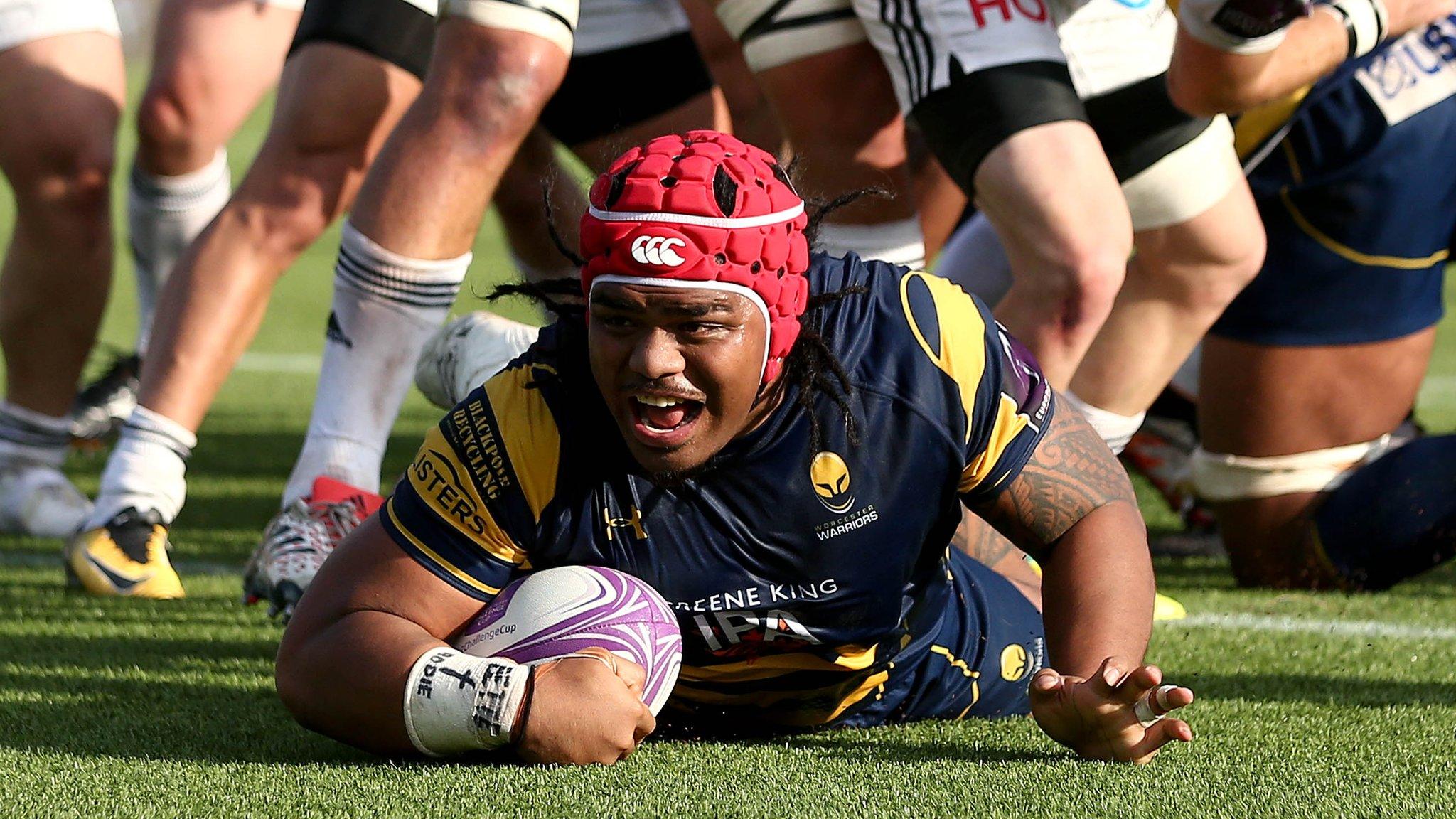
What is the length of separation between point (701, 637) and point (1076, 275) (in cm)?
123

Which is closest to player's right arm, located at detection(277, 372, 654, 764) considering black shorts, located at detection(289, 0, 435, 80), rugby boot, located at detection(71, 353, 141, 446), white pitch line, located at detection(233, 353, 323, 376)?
black shorts, located at detection(289, 0, 435, 80)

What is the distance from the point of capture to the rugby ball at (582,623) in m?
2.56

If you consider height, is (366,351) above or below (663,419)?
below

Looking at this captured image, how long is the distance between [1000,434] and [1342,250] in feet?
7.58

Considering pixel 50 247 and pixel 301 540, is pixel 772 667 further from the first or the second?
pixel 50 247

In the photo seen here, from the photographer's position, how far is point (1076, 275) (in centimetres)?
356

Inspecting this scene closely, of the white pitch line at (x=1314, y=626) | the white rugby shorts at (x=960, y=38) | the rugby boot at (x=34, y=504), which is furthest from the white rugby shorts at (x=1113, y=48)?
the rugby boot at (x=34, y=504)

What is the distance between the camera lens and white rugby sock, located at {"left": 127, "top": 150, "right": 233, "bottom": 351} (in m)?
5.67

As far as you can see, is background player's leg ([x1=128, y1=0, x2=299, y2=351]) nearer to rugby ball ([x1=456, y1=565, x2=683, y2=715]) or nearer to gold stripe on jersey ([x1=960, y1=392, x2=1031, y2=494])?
rugby ball ([x1=456, y1=565, x2=683, y2=715])

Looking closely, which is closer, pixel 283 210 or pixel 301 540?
pixel 301 540

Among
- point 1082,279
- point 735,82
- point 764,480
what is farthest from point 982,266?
point 764,480

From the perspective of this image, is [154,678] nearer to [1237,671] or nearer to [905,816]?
[905,816]

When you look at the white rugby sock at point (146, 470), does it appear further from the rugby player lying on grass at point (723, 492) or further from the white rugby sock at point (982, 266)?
the white rugby sock at point (982, 266)

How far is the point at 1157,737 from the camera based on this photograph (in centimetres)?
247
